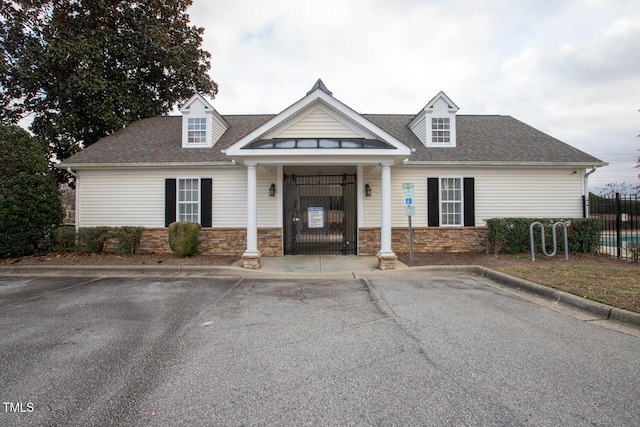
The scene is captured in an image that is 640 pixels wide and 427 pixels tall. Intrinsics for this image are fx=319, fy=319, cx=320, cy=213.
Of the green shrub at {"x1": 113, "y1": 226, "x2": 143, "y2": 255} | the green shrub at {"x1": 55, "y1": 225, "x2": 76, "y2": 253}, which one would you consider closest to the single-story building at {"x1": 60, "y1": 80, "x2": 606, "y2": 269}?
the green shrub at {"x1": 113, "y1": 226, "x2": 143, "y2": 255}

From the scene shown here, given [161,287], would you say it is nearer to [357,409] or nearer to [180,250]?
[180,250]

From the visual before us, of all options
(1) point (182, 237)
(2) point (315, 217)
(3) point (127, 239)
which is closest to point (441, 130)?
(2) point (315, 217)

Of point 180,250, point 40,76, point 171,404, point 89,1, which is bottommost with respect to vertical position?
point 171,404

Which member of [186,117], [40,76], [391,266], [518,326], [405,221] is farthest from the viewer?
[40,76]

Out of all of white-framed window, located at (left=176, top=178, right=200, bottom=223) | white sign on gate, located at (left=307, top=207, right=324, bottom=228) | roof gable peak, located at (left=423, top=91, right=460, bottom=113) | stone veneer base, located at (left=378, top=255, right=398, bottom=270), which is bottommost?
stone veneer base, located at (left=378, top=255, right=398, bottom=270)

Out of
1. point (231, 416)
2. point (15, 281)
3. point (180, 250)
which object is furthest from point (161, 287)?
point (231, 416)

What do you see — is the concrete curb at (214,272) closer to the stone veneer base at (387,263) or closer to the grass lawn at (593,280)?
the stone veneer base at (387,263)

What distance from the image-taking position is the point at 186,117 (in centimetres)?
1237

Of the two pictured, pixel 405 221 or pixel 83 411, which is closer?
pixel 83 411

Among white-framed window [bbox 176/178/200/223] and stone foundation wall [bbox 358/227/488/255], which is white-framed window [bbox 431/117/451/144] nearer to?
stone foundation wall [bbox 358/227/488/255]

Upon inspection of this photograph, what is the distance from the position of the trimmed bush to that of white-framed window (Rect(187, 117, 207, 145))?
10.9 meters

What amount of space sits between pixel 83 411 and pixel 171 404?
663mm

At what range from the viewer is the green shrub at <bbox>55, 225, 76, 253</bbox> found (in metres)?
10.3

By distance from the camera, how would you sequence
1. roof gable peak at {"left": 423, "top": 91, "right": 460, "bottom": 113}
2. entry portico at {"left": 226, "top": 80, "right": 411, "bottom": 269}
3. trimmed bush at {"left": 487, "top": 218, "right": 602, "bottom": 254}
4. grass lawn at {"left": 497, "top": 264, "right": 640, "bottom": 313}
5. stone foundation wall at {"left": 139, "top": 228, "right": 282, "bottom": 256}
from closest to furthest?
grass lawn at {"left": 497, "top": 264, "right": 640, "bottom": 313}
entry portico at {"left": 226, "top": 80, "right": 411, "bottom": 269}
trimmed bush at {"left": 487, "top": 218, "right": 602, "bottom": 254}
stone foundation wall at {"left": 139, "top": 228, "right": 282, "bottom": 256}
roof gable peak at {"left": 423, "top": 91, "right": 460, "bottom": 113}
